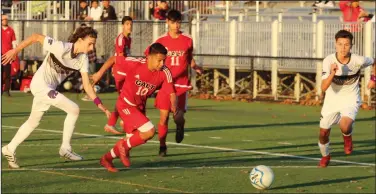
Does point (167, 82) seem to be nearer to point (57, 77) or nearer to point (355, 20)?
point (57, 77)

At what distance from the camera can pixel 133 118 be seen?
1537 cm

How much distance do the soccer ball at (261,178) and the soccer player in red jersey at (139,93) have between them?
155 cm

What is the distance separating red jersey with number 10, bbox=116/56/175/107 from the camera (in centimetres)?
1511

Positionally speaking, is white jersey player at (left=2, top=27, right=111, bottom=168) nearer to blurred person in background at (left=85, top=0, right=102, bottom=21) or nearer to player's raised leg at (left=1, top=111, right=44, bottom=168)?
player's raised leg at (left=1, top=111, right=44, bottom=168)

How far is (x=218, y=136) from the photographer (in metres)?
22.1

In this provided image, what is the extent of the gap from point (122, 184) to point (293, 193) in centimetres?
236

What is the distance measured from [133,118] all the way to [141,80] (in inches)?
23.0

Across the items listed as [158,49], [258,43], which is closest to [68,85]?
[258,43]

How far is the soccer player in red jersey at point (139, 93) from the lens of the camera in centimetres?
1509

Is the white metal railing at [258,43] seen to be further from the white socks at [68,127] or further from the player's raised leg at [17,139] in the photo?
the player's raised leg at [17,139]

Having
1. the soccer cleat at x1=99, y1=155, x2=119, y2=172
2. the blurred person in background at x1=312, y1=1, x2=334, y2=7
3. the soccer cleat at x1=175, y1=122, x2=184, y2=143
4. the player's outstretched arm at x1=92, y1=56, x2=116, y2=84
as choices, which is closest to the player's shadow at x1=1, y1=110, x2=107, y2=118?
the soccer cleat at x1=175, y1=122, x2=184, y2=143

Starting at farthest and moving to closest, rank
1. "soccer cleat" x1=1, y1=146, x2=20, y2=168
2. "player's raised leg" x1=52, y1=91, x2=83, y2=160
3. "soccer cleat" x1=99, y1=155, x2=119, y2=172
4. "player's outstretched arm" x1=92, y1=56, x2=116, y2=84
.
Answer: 1. "player's outstretched arm" x1=92, y1=56, x2=116, y2=84
2. "player's raised leg" x1=52, y1=91, x2=83, y2=160
3. "soccer cleat" x1=1, y1=146, x2=20, y2=168
4. "soccer cleat" x1=99, y1=155, x2=119, y2=172

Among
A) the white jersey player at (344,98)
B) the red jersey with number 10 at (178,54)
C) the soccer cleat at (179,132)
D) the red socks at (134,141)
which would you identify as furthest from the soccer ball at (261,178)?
the soccer cleat at (179,132)

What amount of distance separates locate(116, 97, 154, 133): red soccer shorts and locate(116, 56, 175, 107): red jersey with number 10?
76 mm
